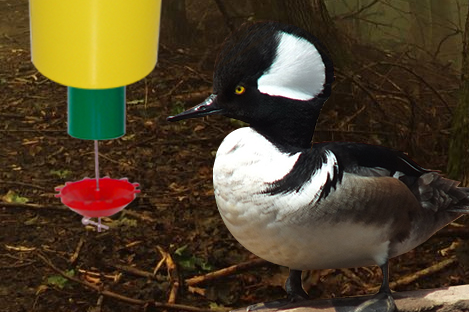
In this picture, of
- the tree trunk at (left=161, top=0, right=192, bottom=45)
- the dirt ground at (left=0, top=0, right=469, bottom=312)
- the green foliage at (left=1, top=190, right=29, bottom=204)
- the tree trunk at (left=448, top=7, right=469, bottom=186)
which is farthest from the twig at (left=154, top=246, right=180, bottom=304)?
the tree trunk at (left=161, top=0, right=192, bottom=45)

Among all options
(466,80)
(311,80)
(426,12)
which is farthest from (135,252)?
(426,12)

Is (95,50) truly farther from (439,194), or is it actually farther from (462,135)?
(462,135)

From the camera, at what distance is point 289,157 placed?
248cm

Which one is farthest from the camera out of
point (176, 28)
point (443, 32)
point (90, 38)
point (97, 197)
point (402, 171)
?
point (176, 28)

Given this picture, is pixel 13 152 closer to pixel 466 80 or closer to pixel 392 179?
pixel 466 80

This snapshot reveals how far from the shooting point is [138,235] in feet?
13.8

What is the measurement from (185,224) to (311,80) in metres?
2.02

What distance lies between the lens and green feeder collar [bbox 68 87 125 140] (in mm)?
2398

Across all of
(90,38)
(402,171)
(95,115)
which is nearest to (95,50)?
(90,38)

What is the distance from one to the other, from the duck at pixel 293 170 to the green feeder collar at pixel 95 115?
0.16m

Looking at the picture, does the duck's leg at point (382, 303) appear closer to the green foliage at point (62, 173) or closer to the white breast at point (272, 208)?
the white breast at point (272, 208)

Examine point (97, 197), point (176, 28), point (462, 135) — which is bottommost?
point (176, 28)

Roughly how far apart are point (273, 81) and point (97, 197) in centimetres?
62

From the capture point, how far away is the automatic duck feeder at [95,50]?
2283 mm
